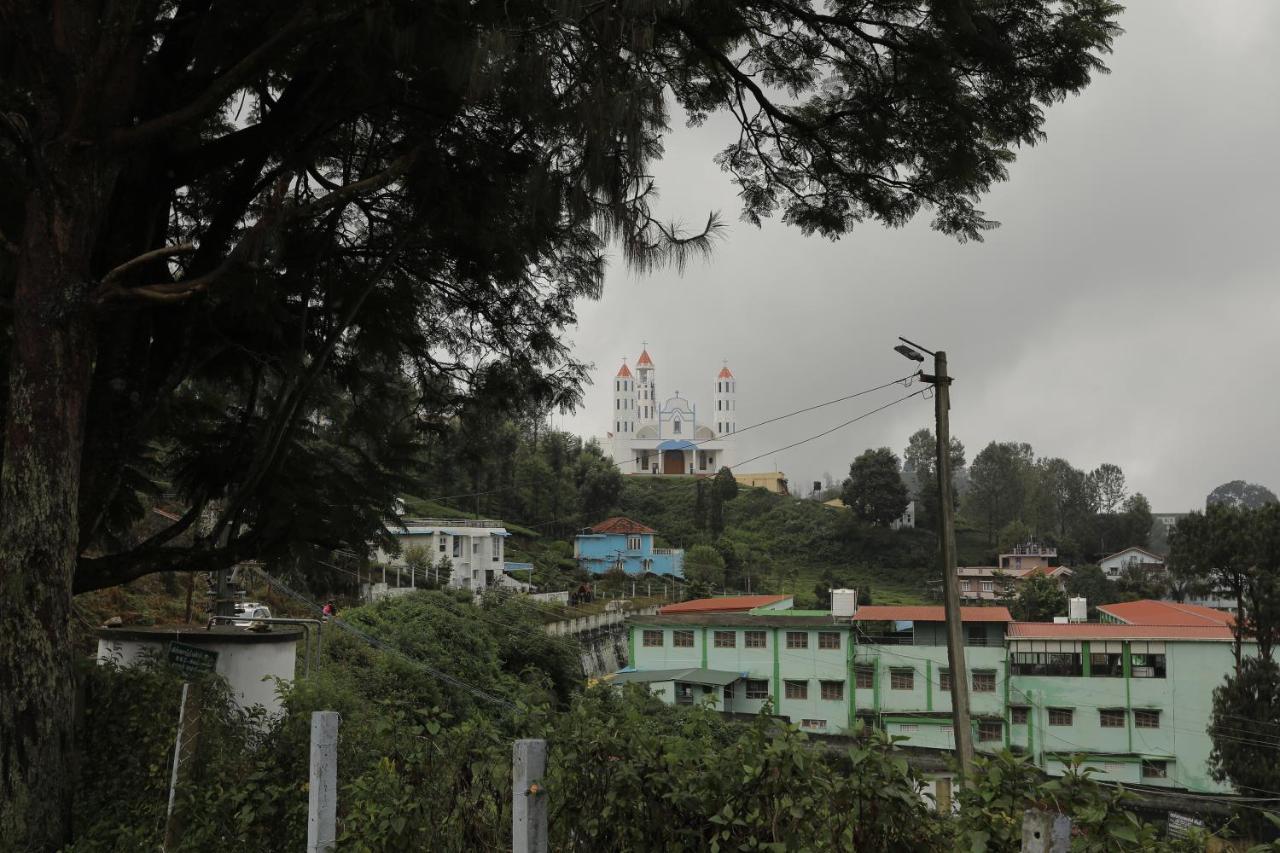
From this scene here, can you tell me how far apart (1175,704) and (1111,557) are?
1928 inches

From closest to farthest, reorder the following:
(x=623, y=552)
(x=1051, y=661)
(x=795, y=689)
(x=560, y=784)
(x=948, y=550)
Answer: (x=560, y=784)
(x=948, y=550)
(x=1051, y=661)
(x=795, y=689)
(x=623, y=552)

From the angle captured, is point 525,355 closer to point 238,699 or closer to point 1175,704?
point 238,699

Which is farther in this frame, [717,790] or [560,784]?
[560,784]

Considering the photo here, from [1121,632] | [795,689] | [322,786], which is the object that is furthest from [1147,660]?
[322,786]

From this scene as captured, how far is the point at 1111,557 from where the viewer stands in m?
72.2

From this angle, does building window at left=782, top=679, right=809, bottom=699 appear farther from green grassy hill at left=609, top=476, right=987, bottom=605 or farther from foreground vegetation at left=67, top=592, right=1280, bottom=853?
foreground vegetation at left=67, top=592, right=1280, bottom=853

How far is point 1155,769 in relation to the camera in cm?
2798

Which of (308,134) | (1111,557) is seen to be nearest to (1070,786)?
(308,134)

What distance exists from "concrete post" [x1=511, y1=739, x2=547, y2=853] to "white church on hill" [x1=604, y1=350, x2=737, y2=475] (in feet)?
340

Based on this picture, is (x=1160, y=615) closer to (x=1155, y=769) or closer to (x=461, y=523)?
(x=1155, y=769)

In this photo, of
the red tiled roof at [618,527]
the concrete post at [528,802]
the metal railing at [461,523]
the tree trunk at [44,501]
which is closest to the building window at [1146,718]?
the tree trunk at [44,501]

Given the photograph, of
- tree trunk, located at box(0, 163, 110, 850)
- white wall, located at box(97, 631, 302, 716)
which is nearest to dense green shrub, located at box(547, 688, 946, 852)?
tree trunk, located at box(0, 163, 110, 850)

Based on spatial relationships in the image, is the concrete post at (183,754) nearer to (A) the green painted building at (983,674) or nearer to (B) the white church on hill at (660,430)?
(A) the green painted building at (983,674)

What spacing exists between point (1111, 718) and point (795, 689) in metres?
A: 9.18
